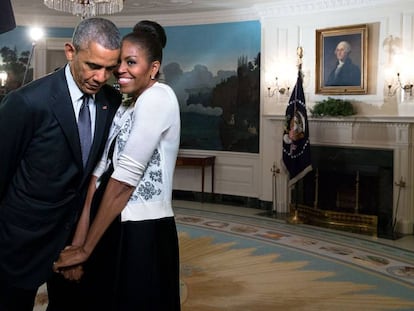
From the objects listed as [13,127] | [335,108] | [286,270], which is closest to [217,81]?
[335,108]

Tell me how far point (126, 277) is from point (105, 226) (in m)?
0.22

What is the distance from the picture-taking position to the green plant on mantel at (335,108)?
698 centimetres

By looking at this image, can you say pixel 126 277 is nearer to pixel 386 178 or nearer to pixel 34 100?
pixel 34 100

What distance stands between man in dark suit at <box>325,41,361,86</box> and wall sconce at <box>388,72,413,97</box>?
1.52 feet

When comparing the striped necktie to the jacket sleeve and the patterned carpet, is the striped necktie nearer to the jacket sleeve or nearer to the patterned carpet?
the jacket sleeve

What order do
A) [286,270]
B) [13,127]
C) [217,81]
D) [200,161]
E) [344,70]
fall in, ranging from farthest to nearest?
1. [217,81]
2. [200,161]
3. [344,70]
4. [286,270]
5. [13,127]

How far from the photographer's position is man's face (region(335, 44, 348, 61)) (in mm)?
7133

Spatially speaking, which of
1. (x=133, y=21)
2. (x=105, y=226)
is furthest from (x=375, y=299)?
(x=133, y=21)

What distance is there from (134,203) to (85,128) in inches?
13.2

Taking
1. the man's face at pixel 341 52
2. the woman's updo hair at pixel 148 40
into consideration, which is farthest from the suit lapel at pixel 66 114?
the man's face at pixel 341 52

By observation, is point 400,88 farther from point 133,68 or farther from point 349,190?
point 133,68

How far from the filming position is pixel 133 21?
30.9 ft

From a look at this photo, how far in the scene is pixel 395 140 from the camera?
6.68 metres

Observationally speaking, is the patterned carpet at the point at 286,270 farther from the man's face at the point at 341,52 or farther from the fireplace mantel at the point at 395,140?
the man's face at the point at 341,52
